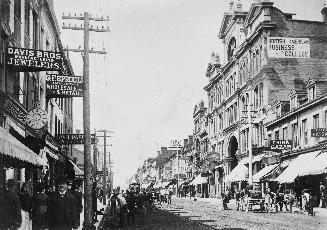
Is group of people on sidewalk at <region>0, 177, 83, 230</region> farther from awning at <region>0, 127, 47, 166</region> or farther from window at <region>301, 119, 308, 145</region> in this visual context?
window at <region>301, 119, 308, 145</region>

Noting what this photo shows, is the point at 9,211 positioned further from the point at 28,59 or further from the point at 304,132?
the point at 304,132

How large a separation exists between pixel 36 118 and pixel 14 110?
2.89 ft

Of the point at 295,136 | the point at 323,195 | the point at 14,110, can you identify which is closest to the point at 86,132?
the point at 14,110

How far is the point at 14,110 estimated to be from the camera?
63.6 feet

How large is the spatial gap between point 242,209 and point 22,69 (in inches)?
811

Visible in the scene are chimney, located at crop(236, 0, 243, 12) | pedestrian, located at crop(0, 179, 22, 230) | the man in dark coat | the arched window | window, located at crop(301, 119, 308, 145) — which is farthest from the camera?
the arched window

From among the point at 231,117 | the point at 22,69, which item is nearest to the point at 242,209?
the point at 22,69

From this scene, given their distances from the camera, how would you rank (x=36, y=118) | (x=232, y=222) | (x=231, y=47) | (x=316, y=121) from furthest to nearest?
(x=231, y=47) < (x=316, y=121) < (x=232, y=222) < (x=36, y=118)

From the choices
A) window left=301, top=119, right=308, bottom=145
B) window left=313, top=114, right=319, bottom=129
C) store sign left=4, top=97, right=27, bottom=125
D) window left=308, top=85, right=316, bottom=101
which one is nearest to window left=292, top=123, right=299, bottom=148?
window left=301, top=119, right=308, bottom=145

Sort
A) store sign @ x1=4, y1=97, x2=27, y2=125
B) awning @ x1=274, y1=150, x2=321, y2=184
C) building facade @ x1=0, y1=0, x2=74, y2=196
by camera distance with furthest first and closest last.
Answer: awning @ x1=274, y1=150, x2=321, y2=184
store sign @ x1=4, y1=97, x2=27, y2=125
building facade @ x1=0, y1=0, x2=74, y2=196

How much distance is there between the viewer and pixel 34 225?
1475cm

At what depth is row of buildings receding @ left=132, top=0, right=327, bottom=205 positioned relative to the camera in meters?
36.7

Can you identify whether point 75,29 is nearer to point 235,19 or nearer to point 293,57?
point 293,57

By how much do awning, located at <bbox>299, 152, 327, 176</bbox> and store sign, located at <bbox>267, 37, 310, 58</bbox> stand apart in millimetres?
17646
